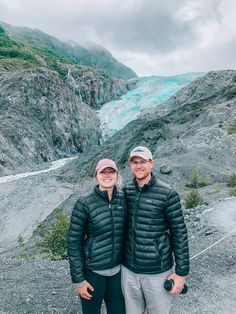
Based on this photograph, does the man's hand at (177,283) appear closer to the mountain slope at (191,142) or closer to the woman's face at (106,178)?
the woman's face at (106,178)

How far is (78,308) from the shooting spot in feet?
23.5

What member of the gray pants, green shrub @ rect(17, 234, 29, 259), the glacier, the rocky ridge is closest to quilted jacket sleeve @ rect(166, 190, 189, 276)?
the gray pants

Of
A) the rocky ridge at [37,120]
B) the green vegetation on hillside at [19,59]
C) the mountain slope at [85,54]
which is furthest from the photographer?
the mountain slope at [85,54]

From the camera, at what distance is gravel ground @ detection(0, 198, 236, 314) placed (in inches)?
283

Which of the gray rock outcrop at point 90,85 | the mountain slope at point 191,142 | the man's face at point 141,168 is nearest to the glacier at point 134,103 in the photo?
the gray rock outcrop at point 90,85

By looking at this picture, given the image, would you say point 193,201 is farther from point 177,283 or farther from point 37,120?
point 37,120

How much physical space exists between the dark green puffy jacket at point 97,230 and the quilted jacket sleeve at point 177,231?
1.77 feet

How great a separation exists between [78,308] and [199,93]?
60237 mm

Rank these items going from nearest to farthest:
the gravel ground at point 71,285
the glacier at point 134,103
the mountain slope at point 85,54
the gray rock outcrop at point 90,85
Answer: the gravel ground at point 71,285 → the glacier at point 134,103 → the gray rock outcrop at point 90,85 → the mountain slope at point 85,54

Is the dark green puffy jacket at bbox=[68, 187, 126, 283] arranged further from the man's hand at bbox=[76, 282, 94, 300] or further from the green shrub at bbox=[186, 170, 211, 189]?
the green shrub at bbox=[186, 170, 211, 189]

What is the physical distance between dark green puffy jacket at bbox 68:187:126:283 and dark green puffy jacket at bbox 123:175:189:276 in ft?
0.47

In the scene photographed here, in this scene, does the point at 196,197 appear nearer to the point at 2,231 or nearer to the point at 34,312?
the point at 34,312

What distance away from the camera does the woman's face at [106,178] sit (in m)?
4.65

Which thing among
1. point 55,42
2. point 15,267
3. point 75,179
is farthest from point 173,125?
point 55,42
